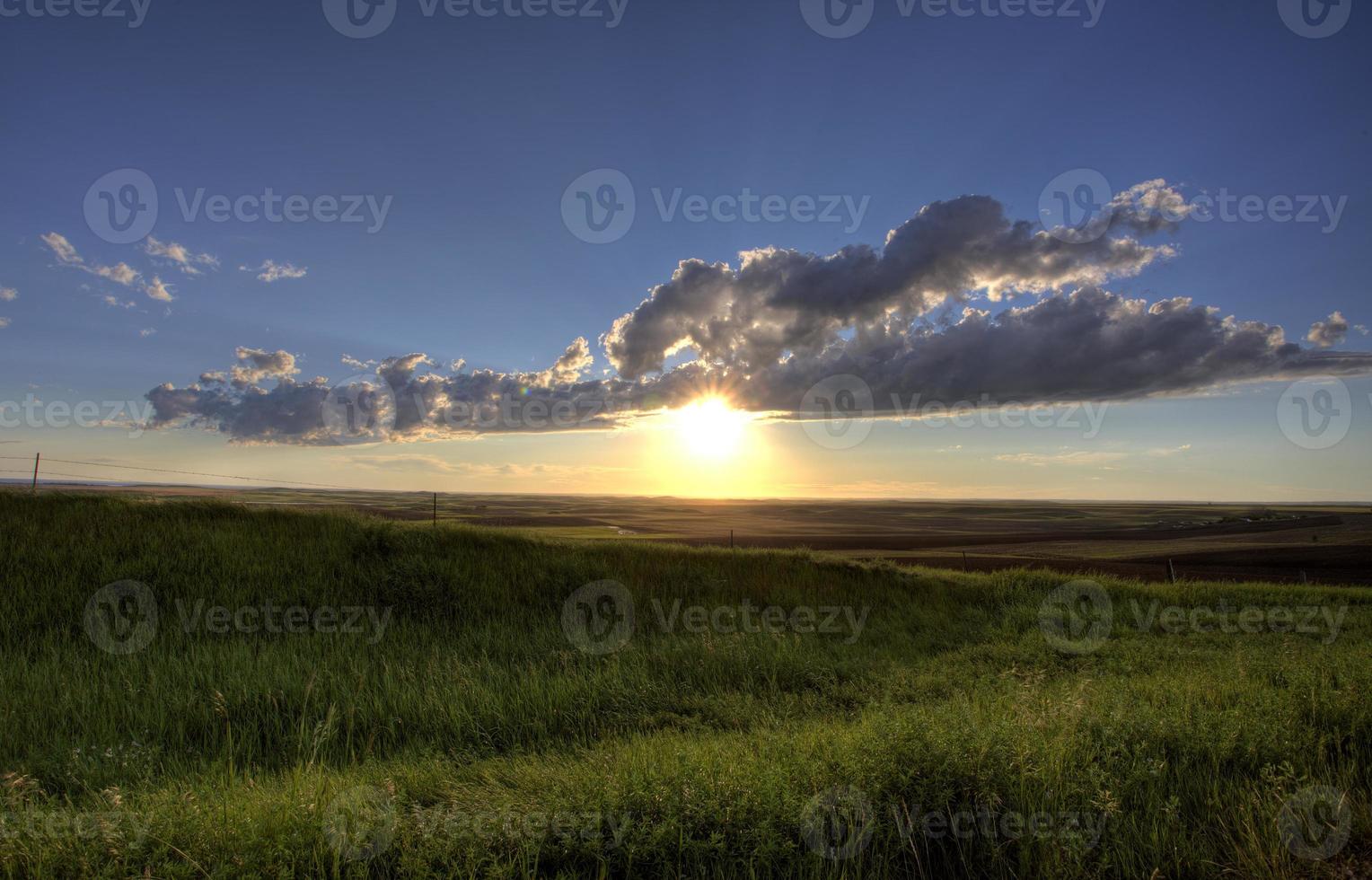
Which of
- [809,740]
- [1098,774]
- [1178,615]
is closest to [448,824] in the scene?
[809,740]

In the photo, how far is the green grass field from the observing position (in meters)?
3.77

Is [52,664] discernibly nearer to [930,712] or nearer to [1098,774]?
[930,712]

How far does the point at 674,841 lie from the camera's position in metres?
3.85

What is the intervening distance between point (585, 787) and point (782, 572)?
15.0 metres

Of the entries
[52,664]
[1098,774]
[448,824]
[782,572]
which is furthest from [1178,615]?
[52,664]

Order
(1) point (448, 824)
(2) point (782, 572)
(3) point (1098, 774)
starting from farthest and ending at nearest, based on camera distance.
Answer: (2) point (782, 572), (3) point (1098, 774), (1) point (448, 824)

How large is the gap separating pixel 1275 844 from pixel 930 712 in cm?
295

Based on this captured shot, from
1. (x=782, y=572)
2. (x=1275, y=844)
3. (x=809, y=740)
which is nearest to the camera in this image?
(x=1275, y=844)

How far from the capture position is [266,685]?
8359 mm

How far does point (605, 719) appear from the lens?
771cm

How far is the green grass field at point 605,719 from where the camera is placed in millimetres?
3773

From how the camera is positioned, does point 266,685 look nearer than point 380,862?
No

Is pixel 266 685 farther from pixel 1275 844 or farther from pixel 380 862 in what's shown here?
pixel 1275 844

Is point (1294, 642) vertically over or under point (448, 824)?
under
